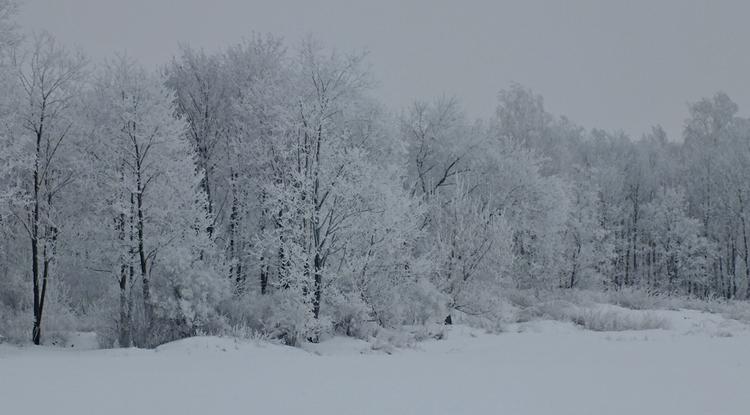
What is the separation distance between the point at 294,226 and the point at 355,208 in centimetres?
200

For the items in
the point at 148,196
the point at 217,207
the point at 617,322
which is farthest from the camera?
the point at 217,207

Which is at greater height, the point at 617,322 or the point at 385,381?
the point at 385,381

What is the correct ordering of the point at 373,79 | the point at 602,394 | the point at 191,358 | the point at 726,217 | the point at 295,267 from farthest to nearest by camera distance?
the point at 726,217
the point at 373,79
the point at 295,267
the point at 191,358
the point at 602,394

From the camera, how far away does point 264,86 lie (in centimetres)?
2138

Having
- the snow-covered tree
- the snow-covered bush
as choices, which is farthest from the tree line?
the snow-covered bush

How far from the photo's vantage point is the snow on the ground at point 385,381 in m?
7.11

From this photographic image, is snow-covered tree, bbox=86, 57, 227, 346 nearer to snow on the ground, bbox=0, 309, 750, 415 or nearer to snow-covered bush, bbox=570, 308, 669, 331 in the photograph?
snow on the ground, bbox=0, 309, 750, 415

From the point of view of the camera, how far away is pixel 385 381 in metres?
8.92

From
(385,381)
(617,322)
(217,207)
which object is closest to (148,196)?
(217,207)

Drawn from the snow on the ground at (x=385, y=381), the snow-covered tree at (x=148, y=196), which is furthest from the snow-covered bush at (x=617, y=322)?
the snow-covered tree at (x=148, y=196)

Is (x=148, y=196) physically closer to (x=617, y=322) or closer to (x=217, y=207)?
(x=217, y=207)

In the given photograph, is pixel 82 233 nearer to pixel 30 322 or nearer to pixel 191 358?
pixel 30 322

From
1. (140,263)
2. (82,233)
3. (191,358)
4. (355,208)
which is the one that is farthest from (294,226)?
(191,358)

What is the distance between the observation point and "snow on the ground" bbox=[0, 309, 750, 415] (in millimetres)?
7105
